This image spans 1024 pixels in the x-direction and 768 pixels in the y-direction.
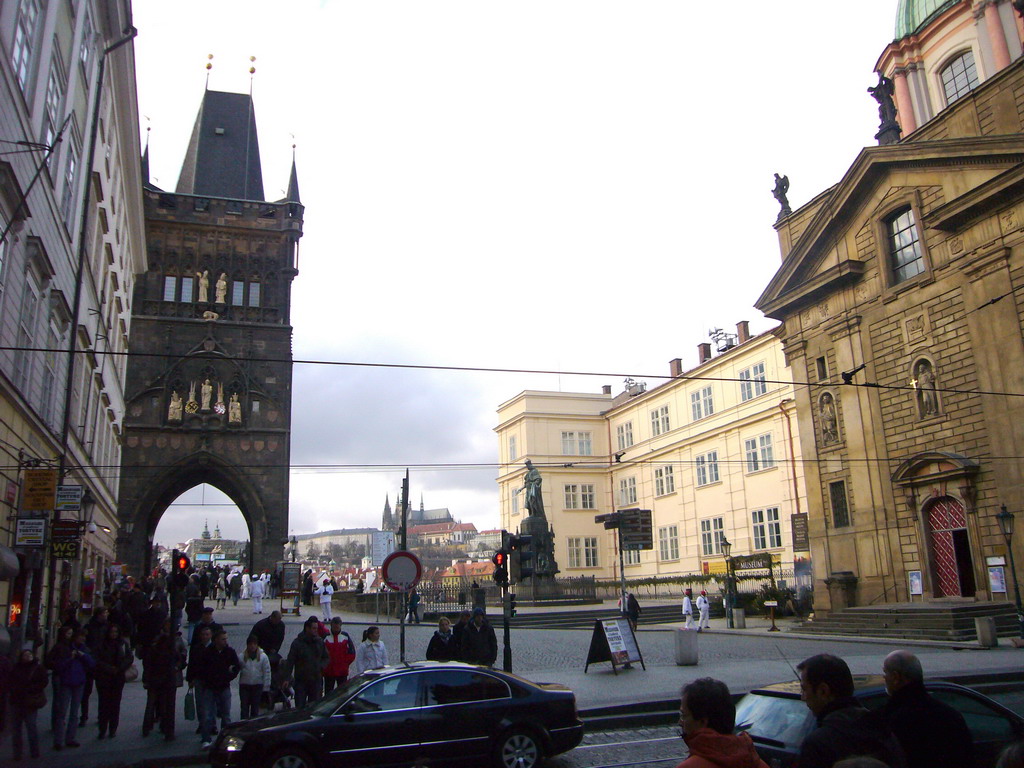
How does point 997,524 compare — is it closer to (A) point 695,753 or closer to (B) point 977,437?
(B) point 977,437

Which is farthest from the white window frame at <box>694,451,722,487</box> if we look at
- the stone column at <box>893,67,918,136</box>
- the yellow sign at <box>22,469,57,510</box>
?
the yellow sign at <box>22,469,57,510</box>

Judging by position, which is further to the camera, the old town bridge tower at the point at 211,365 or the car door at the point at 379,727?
the old town bridge tower at the point at 211,365

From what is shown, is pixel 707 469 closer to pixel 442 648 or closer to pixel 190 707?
pixel 442 648

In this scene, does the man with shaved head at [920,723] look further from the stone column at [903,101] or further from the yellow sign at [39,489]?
the stone column at [903,101]

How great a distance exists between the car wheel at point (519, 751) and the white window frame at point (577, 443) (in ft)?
169

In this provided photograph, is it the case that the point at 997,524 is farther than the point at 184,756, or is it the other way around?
the point at 997,524

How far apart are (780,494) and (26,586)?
34.9 metres

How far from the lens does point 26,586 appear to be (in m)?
16.6

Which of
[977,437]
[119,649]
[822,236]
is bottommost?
[119,649]

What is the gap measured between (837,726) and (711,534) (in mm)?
46061

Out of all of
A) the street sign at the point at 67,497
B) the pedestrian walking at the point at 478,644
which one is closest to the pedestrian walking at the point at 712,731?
the pedestrian walking at the point at 478,644

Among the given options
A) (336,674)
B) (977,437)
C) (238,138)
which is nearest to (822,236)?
(977,437)

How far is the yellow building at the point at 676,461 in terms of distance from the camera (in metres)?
43.1

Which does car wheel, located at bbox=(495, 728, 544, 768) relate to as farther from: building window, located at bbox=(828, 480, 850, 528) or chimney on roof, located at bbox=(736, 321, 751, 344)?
chimney on roof, located at bbox=(736, 321, 751, 344)
